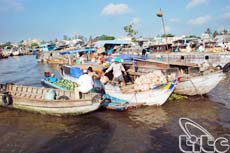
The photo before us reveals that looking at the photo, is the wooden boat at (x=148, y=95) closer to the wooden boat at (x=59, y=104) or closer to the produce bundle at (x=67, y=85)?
the wooden boat at (x=59, y=104)

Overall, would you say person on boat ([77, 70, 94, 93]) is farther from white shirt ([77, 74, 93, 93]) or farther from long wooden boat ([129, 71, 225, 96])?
long wooden boat ([129, 71, 225, 96])

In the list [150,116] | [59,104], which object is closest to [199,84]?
[150,116]

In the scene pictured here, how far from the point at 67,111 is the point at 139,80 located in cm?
383

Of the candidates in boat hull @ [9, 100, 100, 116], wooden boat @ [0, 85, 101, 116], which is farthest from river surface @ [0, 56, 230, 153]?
wooden boat @ [0, 85, 101, 116]

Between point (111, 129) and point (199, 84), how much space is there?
A: 590 cm

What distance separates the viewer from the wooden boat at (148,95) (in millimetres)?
9680

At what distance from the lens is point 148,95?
392 inches

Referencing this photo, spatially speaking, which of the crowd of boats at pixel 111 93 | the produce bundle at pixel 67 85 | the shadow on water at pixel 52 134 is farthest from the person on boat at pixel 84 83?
the produce bundle at pixel 67 85

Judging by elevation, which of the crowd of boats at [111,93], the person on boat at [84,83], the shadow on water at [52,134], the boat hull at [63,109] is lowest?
the shadow on water at [52,134]

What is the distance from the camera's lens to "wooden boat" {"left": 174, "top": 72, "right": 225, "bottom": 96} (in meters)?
11.2

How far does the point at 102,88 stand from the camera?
11.6 meters

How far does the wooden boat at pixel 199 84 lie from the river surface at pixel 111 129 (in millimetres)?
782

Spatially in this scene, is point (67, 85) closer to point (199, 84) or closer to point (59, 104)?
point (59, 104)

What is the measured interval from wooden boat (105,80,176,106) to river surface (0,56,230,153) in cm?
40
